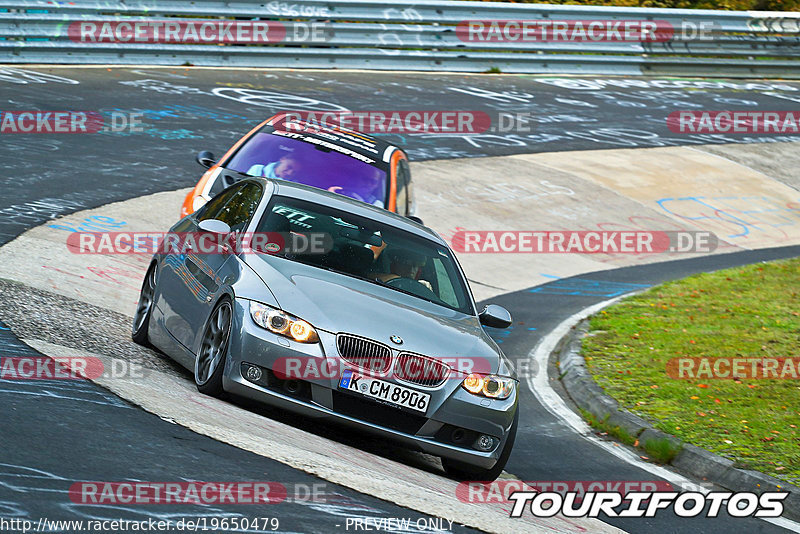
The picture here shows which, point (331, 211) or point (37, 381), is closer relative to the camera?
point (37, 381)

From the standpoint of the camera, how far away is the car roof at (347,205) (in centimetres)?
809

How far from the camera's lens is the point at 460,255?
15320 millimetres

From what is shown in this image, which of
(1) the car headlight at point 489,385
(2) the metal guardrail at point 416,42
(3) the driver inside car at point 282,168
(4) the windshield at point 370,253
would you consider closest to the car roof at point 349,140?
(3) the driver inside car at point 282,168

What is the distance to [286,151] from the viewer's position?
11.4 metres

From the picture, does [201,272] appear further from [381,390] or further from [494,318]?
[494,318]

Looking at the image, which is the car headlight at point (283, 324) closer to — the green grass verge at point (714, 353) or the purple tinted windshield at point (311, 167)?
the green grass verge at point (714, 353)

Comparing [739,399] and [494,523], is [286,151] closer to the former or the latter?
[739,399]

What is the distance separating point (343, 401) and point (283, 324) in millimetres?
579

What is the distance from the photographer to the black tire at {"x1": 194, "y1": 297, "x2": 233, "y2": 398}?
679cm

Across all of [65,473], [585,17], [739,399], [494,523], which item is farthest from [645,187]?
[65,473]

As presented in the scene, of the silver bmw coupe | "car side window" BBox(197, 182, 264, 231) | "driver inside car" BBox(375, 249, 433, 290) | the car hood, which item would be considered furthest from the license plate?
"car side window" BBox(197, 182, 264, 231)

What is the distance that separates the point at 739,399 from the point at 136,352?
5.07 metres

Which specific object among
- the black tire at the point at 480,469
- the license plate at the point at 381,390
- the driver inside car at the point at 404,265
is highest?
the driver inside car at the point at 404,265

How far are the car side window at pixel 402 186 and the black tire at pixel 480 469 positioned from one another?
4580mm
